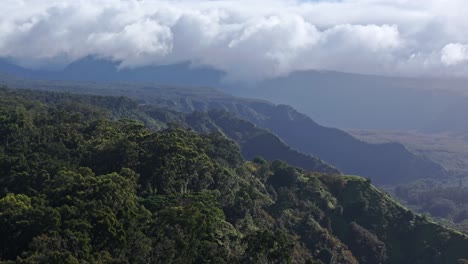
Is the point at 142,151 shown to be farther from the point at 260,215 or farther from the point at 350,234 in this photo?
the point at 350,234

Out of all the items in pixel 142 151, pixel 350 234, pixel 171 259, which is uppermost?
pixel 142 151

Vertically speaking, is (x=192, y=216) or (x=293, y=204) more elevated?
(x=192, y=216)

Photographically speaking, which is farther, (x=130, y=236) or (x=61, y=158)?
(x=61, y=158)

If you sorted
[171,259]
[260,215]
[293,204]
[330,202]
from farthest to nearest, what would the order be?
1. [330,202]
2. [293,204]
3. [260,215]
4. [171,259]

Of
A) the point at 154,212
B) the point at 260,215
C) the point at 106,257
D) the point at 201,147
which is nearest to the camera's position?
the point at 106,257

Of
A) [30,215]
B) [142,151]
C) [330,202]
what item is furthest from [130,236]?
[330,202]

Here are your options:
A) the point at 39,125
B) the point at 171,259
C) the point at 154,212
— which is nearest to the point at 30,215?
the point at 171,259

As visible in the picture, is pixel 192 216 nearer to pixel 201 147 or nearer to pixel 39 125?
pixel 201 147
